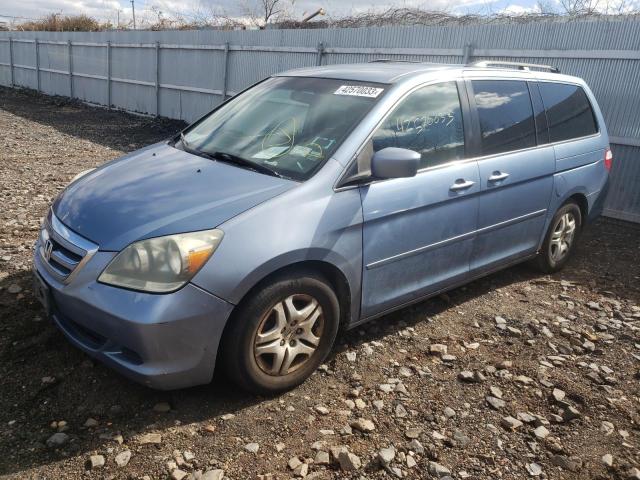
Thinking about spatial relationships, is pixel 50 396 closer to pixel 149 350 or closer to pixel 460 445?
pixel 149 350

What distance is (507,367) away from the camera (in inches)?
137

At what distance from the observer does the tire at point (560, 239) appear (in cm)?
481

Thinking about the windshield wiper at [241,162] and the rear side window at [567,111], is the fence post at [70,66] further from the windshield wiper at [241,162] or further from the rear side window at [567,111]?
the rear side window at [567,111]

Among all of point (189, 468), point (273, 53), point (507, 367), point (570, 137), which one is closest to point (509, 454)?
point (507, 367)

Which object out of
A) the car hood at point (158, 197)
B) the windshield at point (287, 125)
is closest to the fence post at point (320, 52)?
the windshield at point (287, 125)

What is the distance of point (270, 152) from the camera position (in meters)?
3.35

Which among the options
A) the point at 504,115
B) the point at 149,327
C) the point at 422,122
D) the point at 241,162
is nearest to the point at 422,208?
the point at 422,122

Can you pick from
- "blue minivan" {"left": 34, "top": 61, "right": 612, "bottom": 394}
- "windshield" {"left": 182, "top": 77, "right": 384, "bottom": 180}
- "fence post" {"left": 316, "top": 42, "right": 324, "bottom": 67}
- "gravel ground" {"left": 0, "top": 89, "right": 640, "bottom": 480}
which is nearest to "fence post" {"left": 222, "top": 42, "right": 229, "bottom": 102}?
"fence post" {"left": 316, "top": 42, "right": 324, "bottom": 67}

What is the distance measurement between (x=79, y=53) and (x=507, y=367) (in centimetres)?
1892

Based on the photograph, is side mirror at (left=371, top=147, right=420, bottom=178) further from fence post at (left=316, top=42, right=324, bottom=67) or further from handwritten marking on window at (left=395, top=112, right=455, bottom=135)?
fence post at (left=316, top=42, right=324, bottom=67)

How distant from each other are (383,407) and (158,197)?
166 cm

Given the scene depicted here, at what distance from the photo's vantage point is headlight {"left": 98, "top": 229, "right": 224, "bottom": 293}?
2.54 metres

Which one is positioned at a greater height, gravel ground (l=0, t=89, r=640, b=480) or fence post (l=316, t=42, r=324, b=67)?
fence post (l=316, t=42, r=324, b=67)

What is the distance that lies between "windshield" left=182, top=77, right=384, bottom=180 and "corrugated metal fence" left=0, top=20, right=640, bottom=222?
4886 mm
